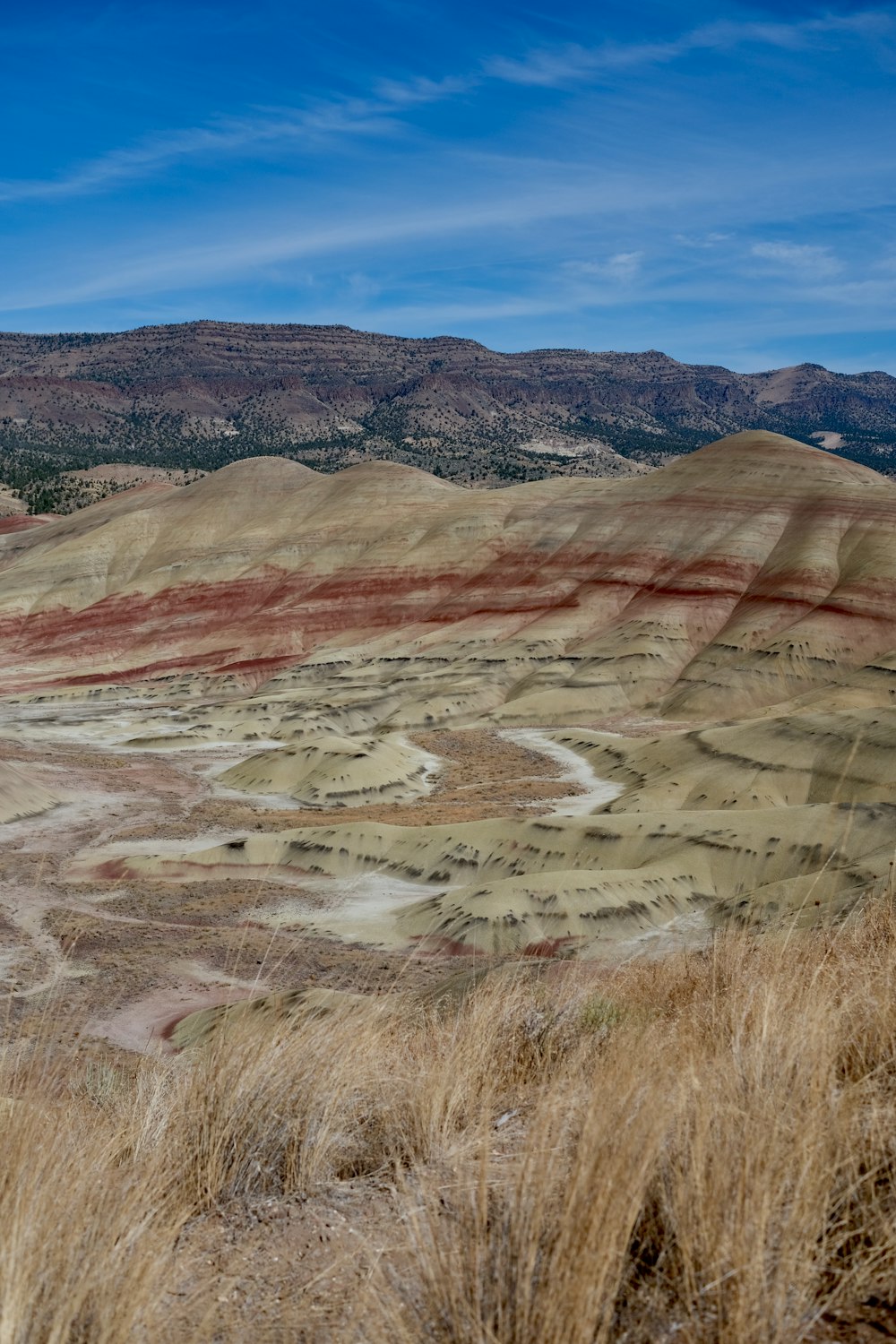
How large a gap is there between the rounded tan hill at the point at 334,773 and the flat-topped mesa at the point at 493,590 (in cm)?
1482

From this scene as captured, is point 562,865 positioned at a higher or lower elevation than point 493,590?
lower

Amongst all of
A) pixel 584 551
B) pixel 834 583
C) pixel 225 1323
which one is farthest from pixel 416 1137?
pixel 584 551

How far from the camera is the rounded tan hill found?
60812mm

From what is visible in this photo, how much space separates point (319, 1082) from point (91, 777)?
6256cm

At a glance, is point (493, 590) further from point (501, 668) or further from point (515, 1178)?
point (515, 1178)

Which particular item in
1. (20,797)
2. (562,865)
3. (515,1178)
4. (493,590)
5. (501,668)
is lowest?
(562,865)

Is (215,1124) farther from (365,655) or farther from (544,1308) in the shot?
(365,655)

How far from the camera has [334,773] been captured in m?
62.4

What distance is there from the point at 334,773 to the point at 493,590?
47.5 meters

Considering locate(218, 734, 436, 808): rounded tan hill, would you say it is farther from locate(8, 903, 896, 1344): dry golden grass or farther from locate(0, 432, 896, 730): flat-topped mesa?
locate(8, 903, 896, 1344): dry golden grass

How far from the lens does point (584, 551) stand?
106 meters

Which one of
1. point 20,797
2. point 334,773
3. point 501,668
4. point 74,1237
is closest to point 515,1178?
point 74,1237

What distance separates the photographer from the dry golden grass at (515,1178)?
3.20 metres

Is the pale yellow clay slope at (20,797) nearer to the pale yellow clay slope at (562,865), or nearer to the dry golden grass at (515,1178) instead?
the pale yellow clay slope at (562,865)
